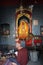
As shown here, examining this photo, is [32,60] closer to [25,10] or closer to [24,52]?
[25,10]

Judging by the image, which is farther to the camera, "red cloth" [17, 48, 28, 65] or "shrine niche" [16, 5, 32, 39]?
"shrine niche" [16, 5, 32, 39]

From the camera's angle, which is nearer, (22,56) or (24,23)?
(22,56)

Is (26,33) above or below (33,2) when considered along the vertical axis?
below

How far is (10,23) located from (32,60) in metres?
1.62

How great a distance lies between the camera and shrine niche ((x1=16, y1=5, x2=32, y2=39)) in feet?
23.8

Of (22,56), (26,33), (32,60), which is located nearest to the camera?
(22,56)

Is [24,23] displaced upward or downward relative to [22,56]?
upward

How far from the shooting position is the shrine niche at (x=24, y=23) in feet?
23.8

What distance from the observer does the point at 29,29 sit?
732 cm

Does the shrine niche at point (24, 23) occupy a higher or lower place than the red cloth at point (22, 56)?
higher

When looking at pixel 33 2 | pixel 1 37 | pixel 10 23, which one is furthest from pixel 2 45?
pixel 33 2

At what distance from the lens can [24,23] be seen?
7281 mm

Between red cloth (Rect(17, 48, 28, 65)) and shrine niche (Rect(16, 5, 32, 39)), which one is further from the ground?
shrine niche (Rect(16, 5, 32, 39))

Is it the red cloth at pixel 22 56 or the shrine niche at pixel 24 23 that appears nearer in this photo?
the red cloth at pixel 22 56
